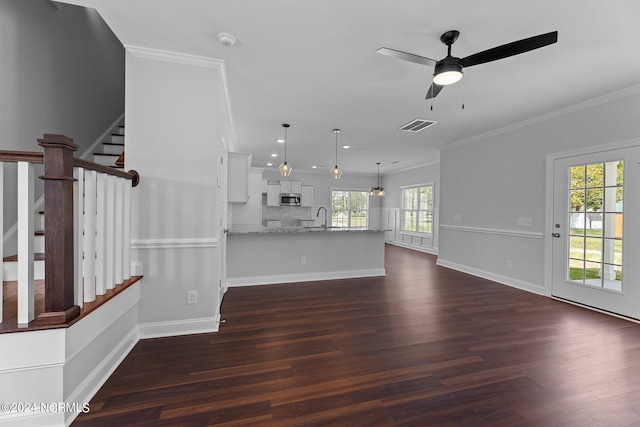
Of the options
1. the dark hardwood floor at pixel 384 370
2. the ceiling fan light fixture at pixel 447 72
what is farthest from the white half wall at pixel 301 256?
the ceiling fan light fixture at pixel 447 72

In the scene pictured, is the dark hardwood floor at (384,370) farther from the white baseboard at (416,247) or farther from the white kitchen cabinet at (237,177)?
the white baseboard at (416,247)

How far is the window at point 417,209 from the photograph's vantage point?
331 inches

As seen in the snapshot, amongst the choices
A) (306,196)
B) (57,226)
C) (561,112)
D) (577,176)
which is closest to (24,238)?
(57,226)

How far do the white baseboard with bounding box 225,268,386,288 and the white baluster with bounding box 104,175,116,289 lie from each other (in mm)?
2205

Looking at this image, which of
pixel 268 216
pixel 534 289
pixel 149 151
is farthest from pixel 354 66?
pixel 268 216

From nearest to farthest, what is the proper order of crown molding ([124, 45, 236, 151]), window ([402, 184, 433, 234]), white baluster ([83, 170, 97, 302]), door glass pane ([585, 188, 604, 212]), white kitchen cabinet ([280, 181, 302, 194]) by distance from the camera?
white baluster ([83, 170, 97, 302]), crown molding ([124, 45, 236, 151]), door glass pane ([585, 188, 604, 212]), window ([402, 184, 433, 234]), white kitchen cabinet ([280, 181, 302, 194])

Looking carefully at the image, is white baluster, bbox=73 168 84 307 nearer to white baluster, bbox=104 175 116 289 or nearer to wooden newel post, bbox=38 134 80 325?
wooden newel post, bbox=38 134 80 325

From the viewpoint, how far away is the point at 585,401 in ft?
5.74

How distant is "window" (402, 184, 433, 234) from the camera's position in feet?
27.6

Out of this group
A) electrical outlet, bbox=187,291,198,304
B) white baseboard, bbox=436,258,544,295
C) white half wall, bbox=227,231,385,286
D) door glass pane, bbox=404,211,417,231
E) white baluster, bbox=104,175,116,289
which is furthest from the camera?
door glass pane, bbox=404,211,417,231

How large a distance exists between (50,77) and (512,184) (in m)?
6.51

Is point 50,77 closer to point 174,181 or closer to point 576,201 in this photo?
point 174,181

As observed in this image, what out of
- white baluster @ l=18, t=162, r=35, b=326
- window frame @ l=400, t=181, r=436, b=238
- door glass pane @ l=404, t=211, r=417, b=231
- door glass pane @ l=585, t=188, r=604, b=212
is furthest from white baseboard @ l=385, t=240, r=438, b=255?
white baluster @ l=18, t=162, r=35, b=326

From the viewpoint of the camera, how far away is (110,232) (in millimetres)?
2039
